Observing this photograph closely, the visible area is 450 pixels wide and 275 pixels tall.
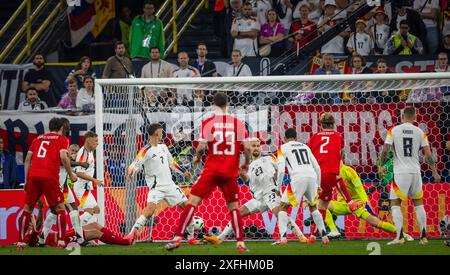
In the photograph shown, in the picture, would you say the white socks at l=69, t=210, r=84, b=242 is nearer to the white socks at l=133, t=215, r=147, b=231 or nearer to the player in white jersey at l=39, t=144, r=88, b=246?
the player in white jersey at l=39, t=144, r=88, b=246

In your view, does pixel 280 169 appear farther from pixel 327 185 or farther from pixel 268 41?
pixel 268 41

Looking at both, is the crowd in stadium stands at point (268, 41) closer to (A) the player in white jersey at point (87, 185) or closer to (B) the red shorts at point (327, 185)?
(A) the player in white jersey at point (87, 185)

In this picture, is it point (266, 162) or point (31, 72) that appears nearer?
point (266, 162)

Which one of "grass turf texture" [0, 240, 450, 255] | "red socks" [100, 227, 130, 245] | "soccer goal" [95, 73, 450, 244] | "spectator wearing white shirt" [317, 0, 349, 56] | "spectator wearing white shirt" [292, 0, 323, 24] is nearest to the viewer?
"grass turf texture" [0, 240, 450, 255]

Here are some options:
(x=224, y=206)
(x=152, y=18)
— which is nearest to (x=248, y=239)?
(x=224, y=206)

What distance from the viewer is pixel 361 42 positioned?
21656 millimetres

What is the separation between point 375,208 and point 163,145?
12.5 feet

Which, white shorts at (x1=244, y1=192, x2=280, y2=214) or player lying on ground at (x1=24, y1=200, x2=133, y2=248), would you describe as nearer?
player lying on ground at (x1=24, y1=200, x2=133, y2=248)

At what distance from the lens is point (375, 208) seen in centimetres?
1855

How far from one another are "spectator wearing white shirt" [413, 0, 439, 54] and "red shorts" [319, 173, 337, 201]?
549 centimetres

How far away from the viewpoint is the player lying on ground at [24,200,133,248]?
16.1 metres

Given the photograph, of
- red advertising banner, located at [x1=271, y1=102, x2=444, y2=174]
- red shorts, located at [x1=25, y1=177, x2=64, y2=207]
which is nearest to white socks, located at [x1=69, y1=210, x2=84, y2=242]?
red shorts, located at [x1=25, y1=177, x2=64, y2=207]

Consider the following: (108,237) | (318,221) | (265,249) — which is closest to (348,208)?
(318,221)
